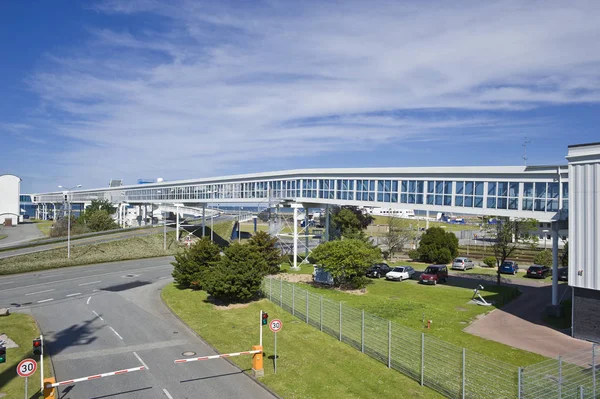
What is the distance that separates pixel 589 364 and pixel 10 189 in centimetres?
11499

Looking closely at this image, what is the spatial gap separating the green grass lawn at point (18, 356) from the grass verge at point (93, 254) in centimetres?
1996

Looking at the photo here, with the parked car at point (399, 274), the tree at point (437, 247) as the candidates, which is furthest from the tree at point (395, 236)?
the parked car at point (399, 274)

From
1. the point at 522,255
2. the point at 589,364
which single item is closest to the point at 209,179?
the point at 522,255

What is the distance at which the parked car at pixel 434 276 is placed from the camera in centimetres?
3316

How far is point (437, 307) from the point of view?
25.1m

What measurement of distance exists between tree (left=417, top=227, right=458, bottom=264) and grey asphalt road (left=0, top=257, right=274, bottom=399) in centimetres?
2753

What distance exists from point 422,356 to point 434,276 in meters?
20.3

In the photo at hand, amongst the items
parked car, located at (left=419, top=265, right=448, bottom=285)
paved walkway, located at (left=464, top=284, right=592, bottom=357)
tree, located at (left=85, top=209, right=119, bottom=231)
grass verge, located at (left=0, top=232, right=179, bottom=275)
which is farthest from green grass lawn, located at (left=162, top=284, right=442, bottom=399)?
tree, located at (left=85, top=209, right=119, bottom=231)

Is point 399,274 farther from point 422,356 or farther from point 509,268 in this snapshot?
point 422,356

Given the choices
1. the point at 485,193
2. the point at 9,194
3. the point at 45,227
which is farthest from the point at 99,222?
the point at 485,193

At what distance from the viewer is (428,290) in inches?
1211

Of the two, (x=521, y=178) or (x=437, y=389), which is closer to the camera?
(x=437, y=389)

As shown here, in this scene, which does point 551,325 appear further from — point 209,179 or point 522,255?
point 209,179

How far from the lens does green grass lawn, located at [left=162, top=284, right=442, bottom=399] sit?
→ 13.8 meters
